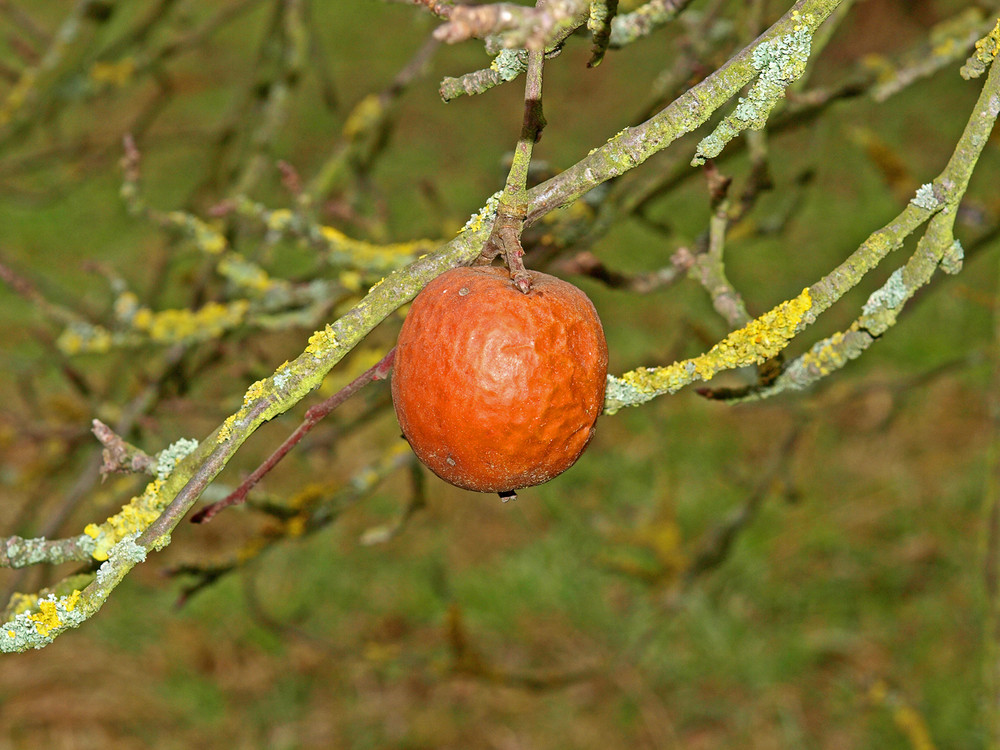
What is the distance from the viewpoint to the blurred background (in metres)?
2.23

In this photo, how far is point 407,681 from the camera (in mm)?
4105

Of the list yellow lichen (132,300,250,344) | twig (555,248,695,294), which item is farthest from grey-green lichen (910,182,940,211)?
yellow lichen (132,300,250,344)

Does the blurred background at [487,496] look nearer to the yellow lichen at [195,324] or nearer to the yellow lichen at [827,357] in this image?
the yellow lichen at [195,324]

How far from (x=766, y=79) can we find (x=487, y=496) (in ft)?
12.8

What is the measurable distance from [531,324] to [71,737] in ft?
12.3

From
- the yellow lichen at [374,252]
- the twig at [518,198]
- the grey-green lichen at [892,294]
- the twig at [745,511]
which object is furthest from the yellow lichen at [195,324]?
the twig at [745,511]

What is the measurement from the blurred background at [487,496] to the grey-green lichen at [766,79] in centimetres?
50

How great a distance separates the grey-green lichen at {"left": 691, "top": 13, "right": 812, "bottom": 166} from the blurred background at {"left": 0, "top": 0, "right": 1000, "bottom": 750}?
0.50 m

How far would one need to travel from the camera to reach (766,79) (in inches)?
42.3

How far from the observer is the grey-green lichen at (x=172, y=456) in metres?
1.16

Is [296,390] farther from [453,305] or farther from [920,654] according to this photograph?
[920,654]

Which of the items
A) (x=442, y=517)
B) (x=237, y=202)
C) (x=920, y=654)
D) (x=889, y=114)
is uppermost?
(x=889, y=114)

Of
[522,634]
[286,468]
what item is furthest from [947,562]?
[286,468]

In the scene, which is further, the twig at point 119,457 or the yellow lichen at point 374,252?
the yellow lichen at point 374,252
